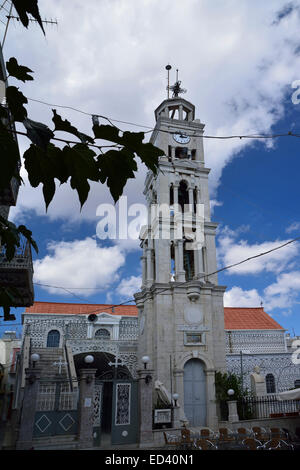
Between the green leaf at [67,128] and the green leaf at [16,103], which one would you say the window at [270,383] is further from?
the green leaf at [16,103]

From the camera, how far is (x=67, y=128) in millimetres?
1753

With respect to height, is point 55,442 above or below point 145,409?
below

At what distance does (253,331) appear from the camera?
33.8 m

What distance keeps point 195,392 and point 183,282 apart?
6454mm

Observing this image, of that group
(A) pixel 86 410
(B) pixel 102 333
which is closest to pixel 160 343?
(A) pixel 86 410

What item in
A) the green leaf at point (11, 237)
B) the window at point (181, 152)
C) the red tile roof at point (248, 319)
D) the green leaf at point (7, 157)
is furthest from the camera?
the red tile roof at point (248, 319)

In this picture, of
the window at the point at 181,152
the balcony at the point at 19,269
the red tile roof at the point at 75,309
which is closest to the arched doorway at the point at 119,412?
the balcony at the point at 19,269

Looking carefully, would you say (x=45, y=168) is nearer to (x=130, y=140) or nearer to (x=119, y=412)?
(x=130, y=140)

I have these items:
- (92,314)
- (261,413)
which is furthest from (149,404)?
Answer: (92,314)

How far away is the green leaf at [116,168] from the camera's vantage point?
1725 mm

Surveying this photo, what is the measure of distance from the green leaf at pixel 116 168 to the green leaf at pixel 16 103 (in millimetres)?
430

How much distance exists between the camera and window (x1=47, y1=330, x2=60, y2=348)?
31120 millimetres

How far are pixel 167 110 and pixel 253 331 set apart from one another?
2128cm

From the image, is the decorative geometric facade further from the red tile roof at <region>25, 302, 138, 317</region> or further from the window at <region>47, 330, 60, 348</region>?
the window at <region>47, 330, 60, 348</region>
